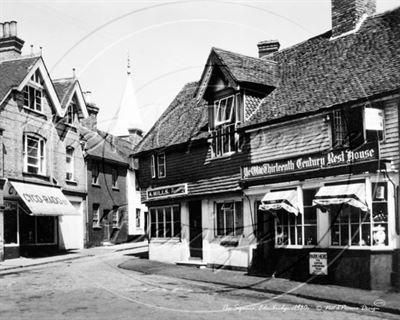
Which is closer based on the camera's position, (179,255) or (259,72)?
(259,72)

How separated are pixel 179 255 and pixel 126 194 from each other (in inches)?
657

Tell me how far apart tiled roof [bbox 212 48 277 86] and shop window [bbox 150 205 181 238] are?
7.35 metres

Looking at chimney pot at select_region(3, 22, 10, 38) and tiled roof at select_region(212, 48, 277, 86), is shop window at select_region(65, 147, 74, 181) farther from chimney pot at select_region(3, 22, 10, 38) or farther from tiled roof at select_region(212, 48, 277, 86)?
tiled roof at select_region(212, 48, 277, 86)

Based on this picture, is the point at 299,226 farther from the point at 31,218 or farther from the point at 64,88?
the point at 64,88

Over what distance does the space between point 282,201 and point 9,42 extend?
21.3m

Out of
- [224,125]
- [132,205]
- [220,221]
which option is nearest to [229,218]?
[220,221]

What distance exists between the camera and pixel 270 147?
19.7 meters

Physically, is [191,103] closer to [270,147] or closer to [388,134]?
[270,147]

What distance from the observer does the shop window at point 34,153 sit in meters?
28.0

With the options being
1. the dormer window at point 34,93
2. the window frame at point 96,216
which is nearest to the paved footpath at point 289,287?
the dormer window at point 34,93

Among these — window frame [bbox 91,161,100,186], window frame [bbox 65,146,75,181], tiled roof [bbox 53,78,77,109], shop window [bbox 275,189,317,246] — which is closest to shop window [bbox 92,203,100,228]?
window frame [bbox 91,161,100,186]

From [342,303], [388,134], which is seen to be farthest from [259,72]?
[342,303]

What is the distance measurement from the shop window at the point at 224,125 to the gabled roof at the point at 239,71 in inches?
31.8

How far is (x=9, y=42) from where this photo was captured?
1232 inches
